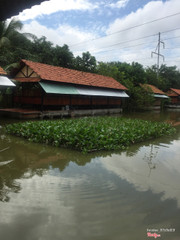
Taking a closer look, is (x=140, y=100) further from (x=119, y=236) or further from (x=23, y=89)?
(x=119, y=236)

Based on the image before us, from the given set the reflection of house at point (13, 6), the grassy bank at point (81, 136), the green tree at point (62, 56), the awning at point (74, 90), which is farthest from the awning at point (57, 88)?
the reflection of house at point (13, 6)

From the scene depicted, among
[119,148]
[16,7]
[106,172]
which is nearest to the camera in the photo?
[16,7]

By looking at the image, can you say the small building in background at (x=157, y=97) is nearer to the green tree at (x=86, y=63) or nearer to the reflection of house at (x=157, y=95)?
A: the reflection of house at (x=157, y=95)

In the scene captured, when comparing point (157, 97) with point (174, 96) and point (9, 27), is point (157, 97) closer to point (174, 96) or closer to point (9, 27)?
point (174, 96)

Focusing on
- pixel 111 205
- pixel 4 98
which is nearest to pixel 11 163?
pixel 111 205

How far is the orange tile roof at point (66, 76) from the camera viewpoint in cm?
1650

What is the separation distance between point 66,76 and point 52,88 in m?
3.25

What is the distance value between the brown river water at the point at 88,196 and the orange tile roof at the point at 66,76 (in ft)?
34.7

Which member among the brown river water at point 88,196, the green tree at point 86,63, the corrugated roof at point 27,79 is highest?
the green tree at point 86,63

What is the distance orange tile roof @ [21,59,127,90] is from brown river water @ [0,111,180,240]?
10.6m

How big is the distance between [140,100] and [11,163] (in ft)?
78.6

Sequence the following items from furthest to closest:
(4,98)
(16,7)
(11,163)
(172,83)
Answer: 1. (172,83)
2. (4,98)
3. (11,163)
4. (16,7)

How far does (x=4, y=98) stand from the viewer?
1944 centimetres

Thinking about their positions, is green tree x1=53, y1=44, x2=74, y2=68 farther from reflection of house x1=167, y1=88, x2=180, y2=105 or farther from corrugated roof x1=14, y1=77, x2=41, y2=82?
reflection of house x1=167, y1=88, x2=180, y2=105
